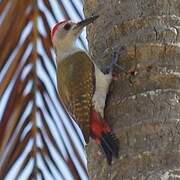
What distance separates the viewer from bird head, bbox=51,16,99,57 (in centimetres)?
433

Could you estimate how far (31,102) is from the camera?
12.7 feet

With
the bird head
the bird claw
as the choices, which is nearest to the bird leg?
the bird claw

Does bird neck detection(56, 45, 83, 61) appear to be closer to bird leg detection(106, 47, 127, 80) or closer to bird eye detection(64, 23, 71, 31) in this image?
bird eye detection(64, 23, 71, 31)

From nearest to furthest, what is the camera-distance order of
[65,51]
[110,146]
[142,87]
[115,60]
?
[110,146]
[142,87]
[115,60]
[65,51]

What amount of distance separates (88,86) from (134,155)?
830 mm

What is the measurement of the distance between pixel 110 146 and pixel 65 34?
164 cm

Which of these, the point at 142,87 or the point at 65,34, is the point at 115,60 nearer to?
the point at 142,87

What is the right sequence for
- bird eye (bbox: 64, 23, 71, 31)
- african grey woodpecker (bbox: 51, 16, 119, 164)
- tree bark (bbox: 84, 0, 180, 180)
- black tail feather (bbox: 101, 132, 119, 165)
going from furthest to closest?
bird eye (bbox: 64, 23, 71, 31)
african grey woodpecker (bbox: 51, 16, 119, 164)
black tail feather (bbox: 101, 132, 119, 165)
tree bark (bbox: 84, 0, 180, 180)

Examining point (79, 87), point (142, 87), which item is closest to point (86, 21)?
point (79, 87)

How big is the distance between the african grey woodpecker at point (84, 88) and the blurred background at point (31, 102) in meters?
0.12

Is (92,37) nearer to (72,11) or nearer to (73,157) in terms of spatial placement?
(72,11)

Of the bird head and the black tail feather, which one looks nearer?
the black tail feather

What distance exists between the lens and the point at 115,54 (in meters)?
3.42

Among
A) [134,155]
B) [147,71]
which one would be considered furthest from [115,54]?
[134,155]
